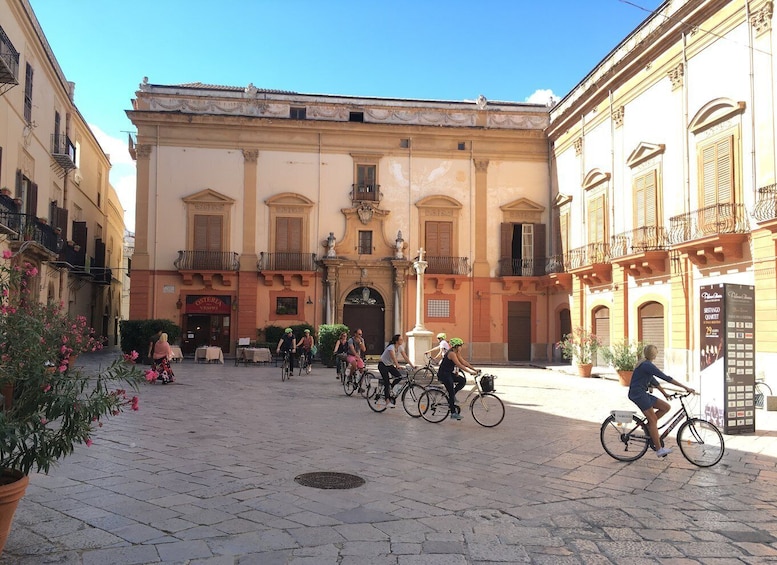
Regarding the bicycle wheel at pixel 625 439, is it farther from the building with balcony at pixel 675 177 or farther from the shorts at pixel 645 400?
the building with balcony at pixel 675 177

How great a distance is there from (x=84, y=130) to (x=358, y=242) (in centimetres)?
1363

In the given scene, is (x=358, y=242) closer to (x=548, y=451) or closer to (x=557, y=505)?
(x=548, y=451)

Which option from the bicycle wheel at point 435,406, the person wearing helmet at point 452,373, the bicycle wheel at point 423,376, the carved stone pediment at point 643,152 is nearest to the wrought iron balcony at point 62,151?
the bicycle wheel at point 423,376

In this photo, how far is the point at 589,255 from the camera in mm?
24328

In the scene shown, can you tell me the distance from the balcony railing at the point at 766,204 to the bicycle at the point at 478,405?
8.81 meters

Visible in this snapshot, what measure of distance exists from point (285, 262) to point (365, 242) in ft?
12.0

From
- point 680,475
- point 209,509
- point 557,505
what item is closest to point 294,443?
point 209,509

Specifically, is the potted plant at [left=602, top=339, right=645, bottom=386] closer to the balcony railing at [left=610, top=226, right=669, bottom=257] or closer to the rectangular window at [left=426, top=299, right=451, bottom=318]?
the balcony railing at [left=610, top=226, right=669, bottom=257]

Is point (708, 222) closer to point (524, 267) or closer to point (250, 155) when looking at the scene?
point (524, 267)

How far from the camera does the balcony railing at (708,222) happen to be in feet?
53.4

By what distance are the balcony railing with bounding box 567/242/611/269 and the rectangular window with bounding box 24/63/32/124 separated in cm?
1923

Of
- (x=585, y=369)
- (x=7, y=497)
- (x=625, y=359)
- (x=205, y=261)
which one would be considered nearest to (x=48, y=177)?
(x=205, y=261)

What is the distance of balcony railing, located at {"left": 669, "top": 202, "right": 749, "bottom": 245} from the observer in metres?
16.3

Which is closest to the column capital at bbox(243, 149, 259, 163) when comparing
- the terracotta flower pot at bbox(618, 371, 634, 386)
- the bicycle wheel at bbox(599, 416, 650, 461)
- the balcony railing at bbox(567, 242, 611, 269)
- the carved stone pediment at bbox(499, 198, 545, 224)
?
the carved stone pediment at bbox(499, 198, 545, 224)
